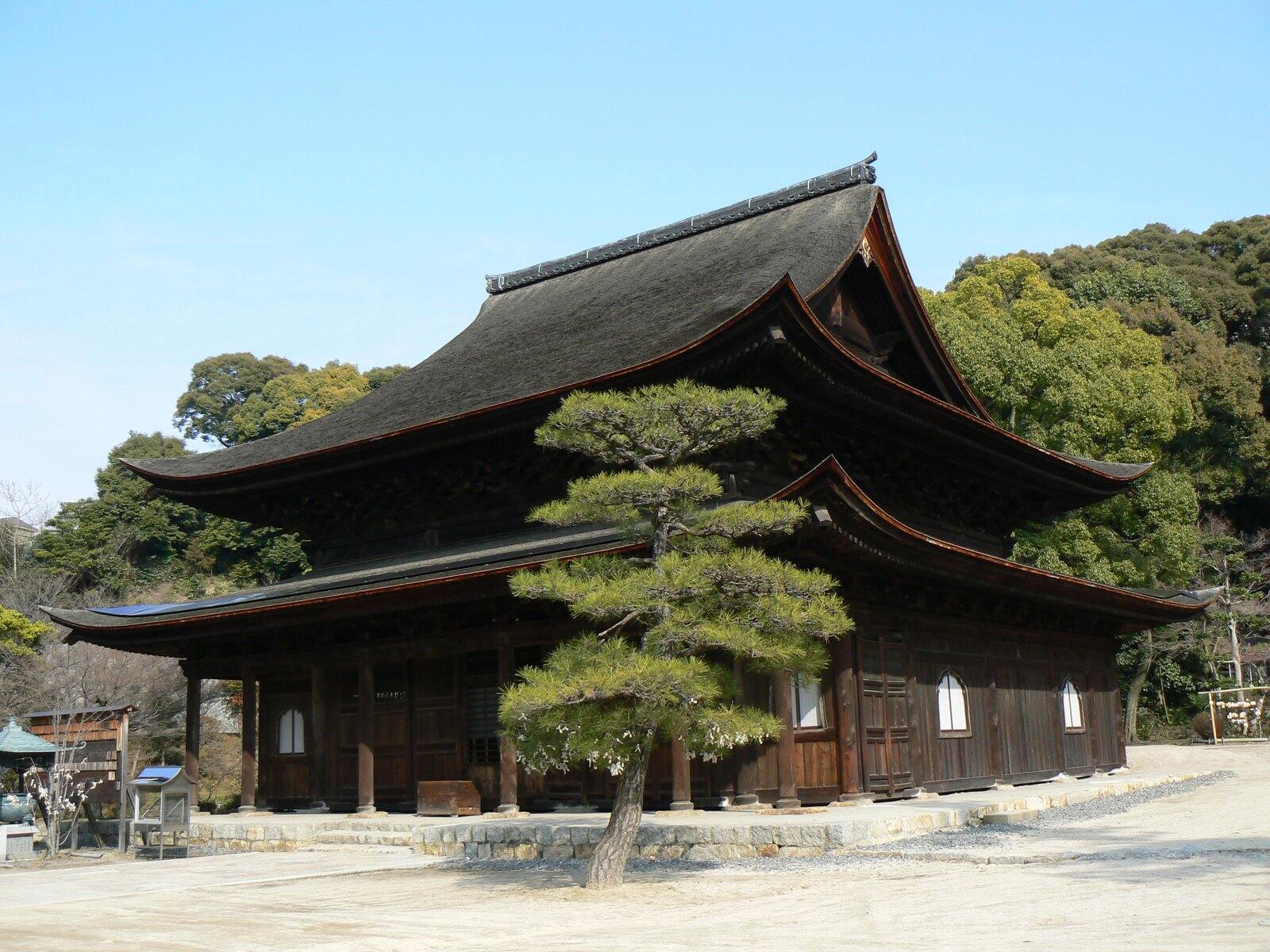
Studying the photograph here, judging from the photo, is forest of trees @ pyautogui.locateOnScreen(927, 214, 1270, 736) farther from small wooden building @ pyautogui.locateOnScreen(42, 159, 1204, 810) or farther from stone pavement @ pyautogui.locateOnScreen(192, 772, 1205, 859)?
stone pavement @ pyautogui.locateOnScreen(192, 772, 1205, 859)

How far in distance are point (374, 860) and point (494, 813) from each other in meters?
2.30

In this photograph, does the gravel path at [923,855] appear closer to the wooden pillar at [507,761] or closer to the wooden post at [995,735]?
the wooden pillar at [507,761]

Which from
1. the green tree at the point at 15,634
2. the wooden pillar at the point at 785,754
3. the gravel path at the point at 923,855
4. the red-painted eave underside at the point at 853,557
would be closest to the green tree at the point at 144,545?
the green tree at the point at 15,634

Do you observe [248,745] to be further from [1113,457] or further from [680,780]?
[1113,457]

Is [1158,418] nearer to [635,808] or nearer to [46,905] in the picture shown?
[635,808]

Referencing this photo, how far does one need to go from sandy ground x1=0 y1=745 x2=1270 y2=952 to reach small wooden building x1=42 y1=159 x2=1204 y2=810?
11.5ft

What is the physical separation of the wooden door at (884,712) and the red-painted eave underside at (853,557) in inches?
47.9

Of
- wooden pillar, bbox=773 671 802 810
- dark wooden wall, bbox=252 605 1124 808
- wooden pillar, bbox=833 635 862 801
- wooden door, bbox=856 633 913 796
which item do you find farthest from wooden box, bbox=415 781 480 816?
wooden door, bbox=856 633 913 796

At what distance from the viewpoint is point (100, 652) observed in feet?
108

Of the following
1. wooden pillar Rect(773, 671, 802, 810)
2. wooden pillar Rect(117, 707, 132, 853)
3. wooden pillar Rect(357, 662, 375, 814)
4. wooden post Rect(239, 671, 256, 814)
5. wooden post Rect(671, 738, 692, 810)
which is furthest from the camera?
wooden post Rect(239, 671, 256, 814)

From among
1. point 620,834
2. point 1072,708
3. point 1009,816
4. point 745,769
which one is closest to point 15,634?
point 745,769

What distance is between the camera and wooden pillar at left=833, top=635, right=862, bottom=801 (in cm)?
1491

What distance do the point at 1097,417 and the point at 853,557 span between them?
824 inches

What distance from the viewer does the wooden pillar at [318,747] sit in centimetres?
1853
